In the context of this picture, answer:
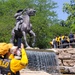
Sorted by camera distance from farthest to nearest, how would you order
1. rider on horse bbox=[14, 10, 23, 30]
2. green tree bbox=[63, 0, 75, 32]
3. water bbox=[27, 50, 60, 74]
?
1. green tree bbox=[63, 0, 75, 32]
2. rider on horse bbox=[14, 10, 23, 30]
3. water bbox=[27, 50, 60, 74]

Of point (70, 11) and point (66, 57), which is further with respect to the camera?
point (70, 11)

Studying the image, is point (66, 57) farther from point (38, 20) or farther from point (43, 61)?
point (38, 20)

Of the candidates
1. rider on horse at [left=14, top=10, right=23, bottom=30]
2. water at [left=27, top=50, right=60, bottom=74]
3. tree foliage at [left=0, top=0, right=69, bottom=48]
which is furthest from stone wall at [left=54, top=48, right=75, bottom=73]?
tree foliage at [left=0, top=0, right=69, bottom=48]

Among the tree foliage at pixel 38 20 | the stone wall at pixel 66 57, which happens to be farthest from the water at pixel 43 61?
the tree foliage at pixel 38 20

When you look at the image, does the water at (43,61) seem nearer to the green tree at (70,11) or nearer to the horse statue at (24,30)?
the horse statue at (24,30)

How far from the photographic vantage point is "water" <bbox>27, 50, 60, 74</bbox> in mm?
16156

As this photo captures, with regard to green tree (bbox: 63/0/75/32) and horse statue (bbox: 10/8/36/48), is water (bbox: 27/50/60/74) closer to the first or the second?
horse statue (bbox: 10/8/36/48)

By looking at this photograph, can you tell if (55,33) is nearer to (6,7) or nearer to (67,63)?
(6,7)

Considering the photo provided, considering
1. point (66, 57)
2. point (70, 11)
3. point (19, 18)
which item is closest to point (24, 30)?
point (19, 18)

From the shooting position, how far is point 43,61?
16.9 metres

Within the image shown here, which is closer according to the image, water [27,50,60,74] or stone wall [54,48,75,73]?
water [27,50,60,74]

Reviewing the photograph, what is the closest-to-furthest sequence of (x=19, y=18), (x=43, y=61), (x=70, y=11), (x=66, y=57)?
(x=43, y=61), (x=19, y=18), (x=66, y=57), (x=70, y=11)

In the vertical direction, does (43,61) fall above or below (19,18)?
below

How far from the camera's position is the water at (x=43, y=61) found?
16.2 meters
